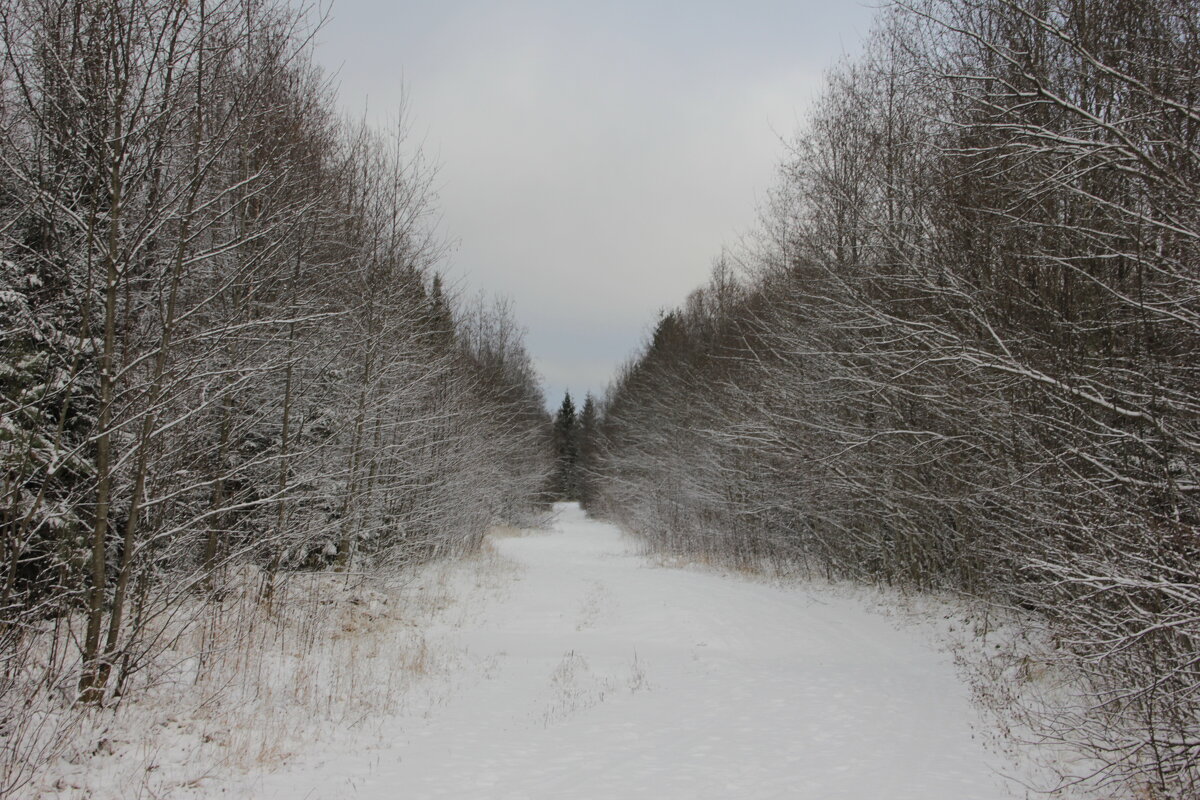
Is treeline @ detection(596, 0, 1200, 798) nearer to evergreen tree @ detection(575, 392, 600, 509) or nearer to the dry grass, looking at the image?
the dry grass

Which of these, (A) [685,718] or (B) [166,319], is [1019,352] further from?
(B) [166,319]

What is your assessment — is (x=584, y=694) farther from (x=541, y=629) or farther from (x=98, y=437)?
(x=98, y=437)

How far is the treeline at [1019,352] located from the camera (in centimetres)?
483

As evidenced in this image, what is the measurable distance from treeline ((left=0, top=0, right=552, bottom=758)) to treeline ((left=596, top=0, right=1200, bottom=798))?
648cm

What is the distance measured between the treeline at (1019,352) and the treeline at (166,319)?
6.48 metres

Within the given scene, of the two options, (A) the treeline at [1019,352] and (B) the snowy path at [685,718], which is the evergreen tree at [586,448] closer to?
(A) the treeline at [1019,352]

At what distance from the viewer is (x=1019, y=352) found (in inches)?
295

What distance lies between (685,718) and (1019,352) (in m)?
5.52

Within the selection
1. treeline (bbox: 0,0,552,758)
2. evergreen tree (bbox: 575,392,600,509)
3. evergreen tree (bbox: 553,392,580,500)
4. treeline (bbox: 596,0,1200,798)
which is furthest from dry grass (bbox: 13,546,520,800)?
evergreen tree (bbox: 553,392,580,500)

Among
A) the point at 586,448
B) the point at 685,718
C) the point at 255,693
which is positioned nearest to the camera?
the point at 255,693

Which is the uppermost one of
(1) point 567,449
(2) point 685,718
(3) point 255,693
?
(1) point 567,449

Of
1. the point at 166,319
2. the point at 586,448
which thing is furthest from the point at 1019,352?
the point at 586,448

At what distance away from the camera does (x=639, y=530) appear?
29.2m

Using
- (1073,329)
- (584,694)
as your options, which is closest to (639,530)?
(584,694)
